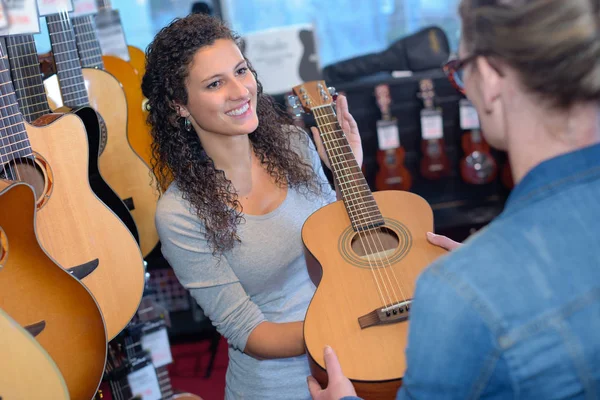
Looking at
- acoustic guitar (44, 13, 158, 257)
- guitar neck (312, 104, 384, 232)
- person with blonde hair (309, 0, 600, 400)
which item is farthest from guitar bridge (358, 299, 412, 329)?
acoustic guitar (44, 13, 158, 257)

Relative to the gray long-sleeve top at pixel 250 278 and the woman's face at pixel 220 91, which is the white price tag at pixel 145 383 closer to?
the gray long-sleeve top at pixel 250 278

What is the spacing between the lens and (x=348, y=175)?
1.90 m

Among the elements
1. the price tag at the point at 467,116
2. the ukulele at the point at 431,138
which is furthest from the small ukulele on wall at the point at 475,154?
the ukulele at the point at 431,138

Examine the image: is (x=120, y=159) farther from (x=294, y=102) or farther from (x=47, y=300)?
(x=47, y=300)

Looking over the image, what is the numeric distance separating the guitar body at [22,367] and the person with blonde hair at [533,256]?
0.73 m

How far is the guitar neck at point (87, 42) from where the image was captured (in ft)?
9.49

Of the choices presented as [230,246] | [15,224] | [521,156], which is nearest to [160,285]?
[230,246]

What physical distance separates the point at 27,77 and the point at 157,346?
1.16 meters

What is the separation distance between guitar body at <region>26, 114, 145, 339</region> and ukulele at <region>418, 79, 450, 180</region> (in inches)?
98.7

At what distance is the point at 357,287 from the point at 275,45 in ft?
9.22

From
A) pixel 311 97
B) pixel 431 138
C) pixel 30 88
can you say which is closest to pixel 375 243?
pixel 311 97

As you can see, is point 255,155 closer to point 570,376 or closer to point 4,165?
point 4,165

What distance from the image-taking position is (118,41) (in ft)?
10.9

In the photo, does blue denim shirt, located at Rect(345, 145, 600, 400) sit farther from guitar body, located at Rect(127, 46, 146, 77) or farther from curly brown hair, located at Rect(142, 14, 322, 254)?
guitar body, located at Rect(127, 46, 146, 77)
